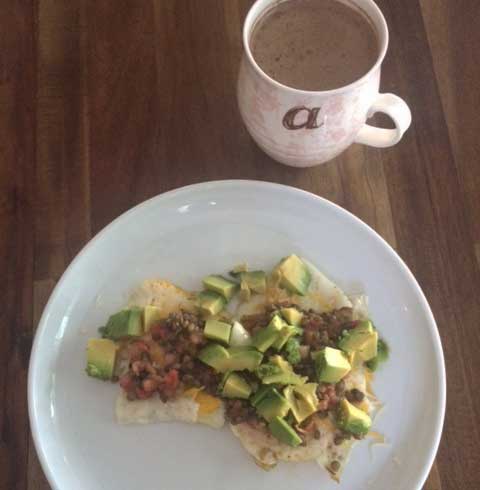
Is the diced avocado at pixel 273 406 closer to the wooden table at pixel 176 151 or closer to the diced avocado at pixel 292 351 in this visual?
the diced avocado at pixel 292 351

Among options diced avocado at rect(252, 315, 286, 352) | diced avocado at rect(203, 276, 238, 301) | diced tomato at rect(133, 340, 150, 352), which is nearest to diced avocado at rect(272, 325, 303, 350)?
diced avocado at rect(252, 315, 286, 352)

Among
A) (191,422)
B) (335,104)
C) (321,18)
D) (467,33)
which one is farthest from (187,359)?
(467,33)

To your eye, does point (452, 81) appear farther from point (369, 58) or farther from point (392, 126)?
point (369, 58)

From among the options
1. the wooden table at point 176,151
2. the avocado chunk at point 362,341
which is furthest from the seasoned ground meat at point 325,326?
the wooden table at point 176,151

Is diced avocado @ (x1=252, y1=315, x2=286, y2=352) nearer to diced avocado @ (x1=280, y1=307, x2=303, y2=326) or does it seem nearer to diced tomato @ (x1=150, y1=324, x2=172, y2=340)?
diced avocado @ (x1=280, y1=307, x2=303, y2=326)

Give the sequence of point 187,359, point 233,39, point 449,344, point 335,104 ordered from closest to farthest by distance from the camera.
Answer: point 335,104
point 187,359
point 449,344
point 233,39

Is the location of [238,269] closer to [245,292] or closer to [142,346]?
[245,292]
